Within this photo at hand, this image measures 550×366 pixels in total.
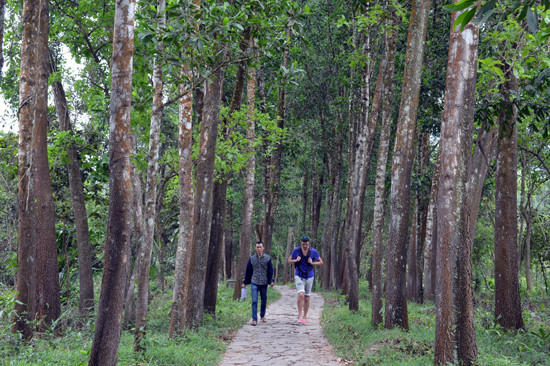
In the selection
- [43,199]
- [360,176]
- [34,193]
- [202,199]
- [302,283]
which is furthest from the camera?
[360,176]

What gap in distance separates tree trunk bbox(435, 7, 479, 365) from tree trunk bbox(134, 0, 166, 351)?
15.0 ft

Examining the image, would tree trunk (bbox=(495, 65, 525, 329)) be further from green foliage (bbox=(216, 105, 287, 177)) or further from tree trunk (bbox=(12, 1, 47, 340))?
tree trunk (bbox=(12, 1, 47, 340))

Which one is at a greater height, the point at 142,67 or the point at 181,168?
the point at 142,67

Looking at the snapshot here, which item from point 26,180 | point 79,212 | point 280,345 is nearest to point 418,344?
point 280,345

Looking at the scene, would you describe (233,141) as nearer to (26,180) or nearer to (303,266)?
(303,266)

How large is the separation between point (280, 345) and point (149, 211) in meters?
3.92

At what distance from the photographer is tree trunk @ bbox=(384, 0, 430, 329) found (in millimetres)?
9148

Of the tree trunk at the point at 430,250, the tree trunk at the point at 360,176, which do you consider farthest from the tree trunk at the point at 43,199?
the tree trunk at the point at 430,250

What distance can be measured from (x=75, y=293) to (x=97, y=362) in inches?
396

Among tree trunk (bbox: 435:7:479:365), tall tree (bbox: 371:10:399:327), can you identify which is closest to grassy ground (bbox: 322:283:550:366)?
tree trunk (bbox: 435:7:479:365)

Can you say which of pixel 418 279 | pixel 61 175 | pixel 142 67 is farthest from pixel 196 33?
pixel 418 279

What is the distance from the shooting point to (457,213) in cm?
635

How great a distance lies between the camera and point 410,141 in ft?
30.5

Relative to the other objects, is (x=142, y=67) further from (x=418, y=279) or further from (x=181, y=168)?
(x=418, y=279)
